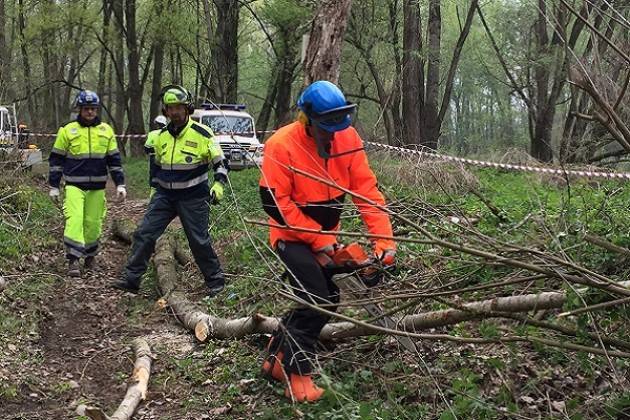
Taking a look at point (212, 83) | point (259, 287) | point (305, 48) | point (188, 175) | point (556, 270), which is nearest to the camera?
point (556, 270)

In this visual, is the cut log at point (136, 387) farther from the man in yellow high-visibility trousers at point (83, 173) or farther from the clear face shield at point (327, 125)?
the man in yellow high-visibility trousers at point (83, 173)

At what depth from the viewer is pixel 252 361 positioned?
4.90m

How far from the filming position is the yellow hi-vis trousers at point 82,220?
7.35 metres

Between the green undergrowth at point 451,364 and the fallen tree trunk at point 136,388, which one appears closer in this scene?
the green undergrowth at point 451,364

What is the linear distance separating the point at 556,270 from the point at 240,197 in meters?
8.67

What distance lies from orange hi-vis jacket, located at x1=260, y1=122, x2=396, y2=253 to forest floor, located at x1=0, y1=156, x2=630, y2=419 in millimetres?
442

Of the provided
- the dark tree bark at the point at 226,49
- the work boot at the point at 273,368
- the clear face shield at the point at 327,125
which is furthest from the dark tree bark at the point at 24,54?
the clear face shield at the point at 327,125

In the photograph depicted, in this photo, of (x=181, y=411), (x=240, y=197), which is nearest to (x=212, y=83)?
(x=240, y=197)

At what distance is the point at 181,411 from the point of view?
4.34 meters

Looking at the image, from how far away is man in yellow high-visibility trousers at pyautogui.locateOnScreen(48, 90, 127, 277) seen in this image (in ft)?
24.3

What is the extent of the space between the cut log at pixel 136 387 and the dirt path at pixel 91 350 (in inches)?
3.1

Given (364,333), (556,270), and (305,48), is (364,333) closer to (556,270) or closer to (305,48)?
(556,270)

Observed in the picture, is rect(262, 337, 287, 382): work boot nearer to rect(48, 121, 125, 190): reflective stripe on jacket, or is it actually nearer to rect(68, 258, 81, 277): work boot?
rect(68, 258, 81, 277): work boot

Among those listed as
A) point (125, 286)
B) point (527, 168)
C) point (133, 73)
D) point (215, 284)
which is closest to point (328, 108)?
point (215, 284)
